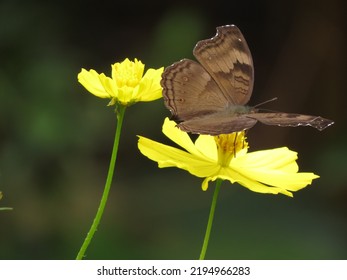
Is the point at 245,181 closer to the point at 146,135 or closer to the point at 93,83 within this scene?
the point at 93,83

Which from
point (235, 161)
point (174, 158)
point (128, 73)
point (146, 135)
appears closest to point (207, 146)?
point (235, 161)

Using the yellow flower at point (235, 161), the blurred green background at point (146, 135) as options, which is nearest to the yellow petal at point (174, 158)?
the yellow flower at point (235, 161)

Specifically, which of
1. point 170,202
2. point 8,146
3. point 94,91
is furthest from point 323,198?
point 94,91

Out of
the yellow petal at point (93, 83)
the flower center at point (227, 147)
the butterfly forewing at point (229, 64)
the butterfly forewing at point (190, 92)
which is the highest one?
the butterfly forewing at point (229, 64)

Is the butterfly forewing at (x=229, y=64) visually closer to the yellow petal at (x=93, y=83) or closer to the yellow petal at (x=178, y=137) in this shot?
the yellow petal at (x=178, y=137)

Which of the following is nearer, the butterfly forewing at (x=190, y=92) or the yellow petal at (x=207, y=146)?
the butterfly forewing at (x=190, y=92)

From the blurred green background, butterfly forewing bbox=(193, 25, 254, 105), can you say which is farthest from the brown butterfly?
the blurred green background

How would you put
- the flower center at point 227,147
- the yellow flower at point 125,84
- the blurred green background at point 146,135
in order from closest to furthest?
the yellow flower at point 125,84, the flower center at point 227,147, the blurred green background at point 146,135
